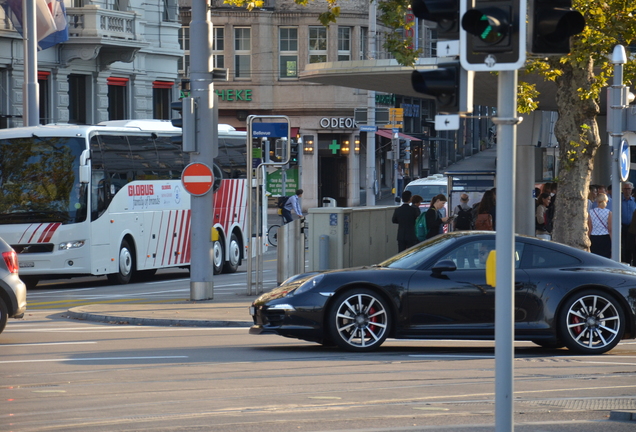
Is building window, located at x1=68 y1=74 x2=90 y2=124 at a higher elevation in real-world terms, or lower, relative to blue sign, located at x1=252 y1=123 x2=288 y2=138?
higher

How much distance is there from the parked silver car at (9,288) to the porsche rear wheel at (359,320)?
3781mm

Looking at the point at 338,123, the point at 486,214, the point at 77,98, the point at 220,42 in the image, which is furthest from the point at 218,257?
the point at 220,42

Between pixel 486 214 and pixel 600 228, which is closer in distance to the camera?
pixel 486 214

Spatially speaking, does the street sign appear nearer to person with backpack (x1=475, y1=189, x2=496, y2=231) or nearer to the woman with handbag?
person with backpack (x1=475, y1=189, x2=496, y2=231)

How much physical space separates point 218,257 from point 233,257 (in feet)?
3.50

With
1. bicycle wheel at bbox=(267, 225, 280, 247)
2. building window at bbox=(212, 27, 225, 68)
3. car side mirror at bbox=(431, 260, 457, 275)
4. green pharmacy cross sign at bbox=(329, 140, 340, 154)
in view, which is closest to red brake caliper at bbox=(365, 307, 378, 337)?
car side mirror at bbox=(431, 260, 457, 275)

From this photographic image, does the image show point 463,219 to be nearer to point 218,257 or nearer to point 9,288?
point 218,257

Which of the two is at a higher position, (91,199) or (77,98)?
(77,98)

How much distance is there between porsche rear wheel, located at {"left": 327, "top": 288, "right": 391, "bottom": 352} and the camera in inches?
452

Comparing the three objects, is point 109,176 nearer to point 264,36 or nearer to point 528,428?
point 528,428

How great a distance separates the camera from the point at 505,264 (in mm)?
5406

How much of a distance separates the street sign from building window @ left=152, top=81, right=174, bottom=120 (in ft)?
122

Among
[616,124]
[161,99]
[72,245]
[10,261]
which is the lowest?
[72,245]

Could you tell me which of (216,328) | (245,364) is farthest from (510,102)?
(216,328)
